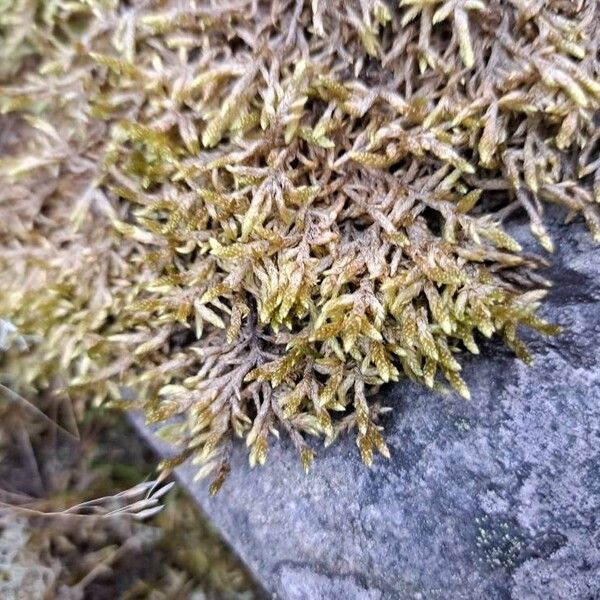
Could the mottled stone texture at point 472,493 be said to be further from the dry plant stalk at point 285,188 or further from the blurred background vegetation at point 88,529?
the blurred background vegetation at point 88,529

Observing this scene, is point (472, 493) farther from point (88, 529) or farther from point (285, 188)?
point (88, 529)

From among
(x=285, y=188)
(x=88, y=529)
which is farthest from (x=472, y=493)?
(x=88, y=529)

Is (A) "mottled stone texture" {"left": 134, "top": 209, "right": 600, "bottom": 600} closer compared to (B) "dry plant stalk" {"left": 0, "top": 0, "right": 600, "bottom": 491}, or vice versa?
(A) "mottled stone texture" {"left": 134, "top": 209, "right": 600, "bottom": 600}

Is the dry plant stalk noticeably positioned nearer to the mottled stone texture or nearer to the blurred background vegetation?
the mottled stone texture

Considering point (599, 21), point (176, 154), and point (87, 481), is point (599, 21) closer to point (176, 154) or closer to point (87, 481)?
point (176, 154)

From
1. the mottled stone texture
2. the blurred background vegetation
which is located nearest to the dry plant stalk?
the mottled stone texture

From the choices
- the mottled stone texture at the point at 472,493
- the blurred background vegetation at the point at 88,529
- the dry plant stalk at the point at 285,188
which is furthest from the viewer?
the blurred background vegetation at the point at 88,529

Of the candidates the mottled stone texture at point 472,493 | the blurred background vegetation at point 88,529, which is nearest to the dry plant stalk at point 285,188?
the mottled stone texture at point 472,493
